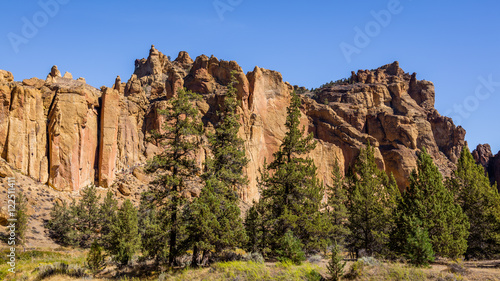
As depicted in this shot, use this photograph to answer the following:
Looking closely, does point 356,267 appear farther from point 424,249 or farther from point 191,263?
point 191,263

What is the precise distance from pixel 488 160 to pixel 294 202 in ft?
328

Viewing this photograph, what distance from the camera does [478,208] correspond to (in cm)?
2761

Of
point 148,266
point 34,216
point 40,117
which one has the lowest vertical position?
point 148,266

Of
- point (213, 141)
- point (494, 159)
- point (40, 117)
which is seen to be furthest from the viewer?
point (494, 159)

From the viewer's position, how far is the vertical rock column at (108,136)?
50875mm

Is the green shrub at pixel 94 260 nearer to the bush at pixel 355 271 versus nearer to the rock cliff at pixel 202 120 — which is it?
the rock cliff at pixel 202 120

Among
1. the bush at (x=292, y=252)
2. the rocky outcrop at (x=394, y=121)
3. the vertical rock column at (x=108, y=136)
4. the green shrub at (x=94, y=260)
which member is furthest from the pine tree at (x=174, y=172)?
the rocky outcrop at (x=394, y=121)

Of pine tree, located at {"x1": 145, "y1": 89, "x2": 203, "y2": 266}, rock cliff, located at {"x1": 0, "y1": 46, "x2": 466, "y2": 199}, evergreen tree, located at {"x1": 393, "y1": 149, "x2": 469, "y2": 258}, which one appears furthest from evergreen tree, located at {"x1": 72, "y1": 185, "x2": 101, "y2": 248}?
evergreen tree, located at {"x1": 393, "y1": 149, "x2": 469, "y2": 258}

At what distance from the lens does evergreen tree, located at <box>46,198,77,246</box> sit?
36.2 meters

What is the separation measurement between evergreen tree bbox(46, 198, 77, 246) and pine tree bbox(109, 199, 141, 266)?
13.8m

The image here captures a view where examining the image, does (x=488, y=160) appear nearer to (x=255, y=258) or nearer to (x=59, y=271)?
(x=255, y=258)

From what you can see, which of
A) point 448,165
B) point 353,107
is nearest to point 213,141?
point 353,107

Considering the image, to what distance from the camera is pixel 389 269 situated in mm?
15594

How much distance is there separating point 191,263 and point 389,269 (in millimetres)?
10590
